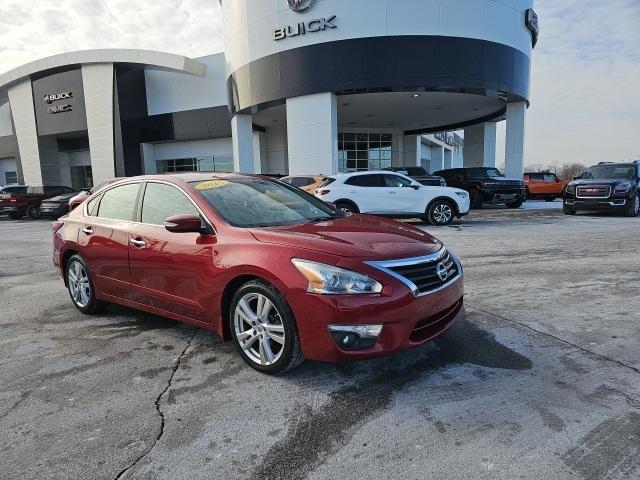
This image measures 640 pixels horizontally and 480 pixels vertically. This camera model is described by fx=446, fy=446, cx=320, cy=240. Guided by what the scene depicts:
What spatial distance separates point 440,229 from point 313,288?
32.3 ft

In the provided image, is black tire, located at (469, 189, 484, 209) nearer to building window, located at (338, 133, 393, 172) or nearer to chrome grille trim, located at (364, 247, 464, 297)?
building window, located at (338, 133, 393, 172)

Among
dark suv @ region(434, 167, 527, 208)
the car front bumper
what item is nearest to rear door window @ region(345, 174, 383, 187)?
dark suv @ region(434, 167, 527, 208)

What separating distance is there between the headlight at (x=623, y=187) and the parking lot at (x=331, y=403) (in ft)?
37.1

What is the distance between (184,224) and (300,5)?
18835 millimetres

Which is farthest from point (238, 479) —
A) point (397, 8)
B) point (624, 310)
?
point (397, 8)

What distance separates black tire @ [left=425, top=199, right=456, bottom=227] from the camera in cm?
1306

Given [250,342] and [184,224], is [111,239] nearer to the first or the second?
[184,224]

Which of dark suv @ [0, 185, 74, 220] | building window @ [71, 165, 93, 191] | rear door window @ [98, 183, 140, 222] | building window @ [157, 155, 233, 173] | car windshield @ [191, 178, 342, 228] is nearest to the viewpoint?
car windshield @ [191, 178, 342, 228]

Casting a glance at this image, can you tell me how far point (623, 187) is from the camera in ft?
47.2

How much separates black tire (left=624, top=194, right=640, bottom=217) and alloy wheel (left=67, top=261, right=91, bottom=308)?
15.8 metres

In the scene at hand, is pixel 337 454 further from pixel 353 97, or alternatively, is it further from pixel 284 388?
pixel 353 97

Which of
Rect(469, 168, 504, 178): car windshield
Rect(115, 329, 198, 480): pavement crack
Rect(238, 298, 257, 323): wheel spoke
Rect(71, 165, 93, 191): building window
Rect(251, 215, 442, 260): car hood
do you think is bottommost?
Rect(115, 329, 198, 480): pavement crack

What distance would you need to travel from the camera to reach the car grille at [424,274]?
10.2ft

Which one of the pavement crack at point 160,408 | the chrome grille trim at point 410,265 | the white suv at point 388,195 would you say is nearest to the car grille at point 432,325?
the chrome grille trim at point 410,265
